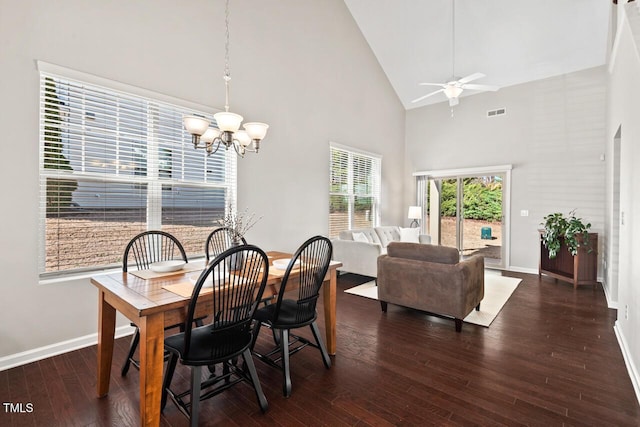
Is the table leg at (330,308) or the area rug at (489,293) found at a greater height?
the table leg at (330,308)

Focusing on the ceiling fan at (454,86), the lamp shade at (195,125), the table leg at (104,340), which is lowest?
the table leg at (104,340)

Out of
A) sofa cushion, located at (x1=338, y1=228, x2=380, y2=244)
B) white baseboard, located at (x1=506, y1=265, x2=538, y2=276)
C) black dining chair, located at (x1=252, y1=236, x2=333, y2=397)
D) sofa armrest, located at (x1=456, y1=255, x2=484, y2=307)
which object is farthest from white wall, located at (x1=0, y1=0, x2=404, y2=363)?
white baseboard, located at (x1=506, y1=265, x2=538, y2=276)

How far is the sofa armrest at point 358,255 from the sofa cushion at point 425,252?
4.23ft

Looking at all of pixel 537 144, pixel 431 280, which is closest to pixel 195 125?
pixel 431 280

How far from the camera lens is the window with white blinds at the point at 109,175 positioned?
2803 millimetres

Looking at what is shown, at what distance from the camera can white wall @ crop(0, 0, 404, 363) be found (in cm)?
259

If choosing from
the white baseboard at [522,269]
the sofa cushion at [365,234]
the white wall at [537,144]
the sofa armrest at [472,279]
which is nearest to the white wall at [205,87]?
the sofa cushion at [365,234]

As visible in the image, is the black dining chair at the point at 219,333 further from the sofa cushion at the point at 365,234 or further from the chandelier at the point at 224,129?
the sofa cushion at the point at 365,234

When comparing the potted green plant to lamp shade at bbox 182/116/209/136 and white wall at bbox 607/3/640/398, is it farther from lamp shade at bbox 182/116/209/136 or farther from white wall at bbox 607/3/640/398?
lamp shade at bbox 182/116/209/136

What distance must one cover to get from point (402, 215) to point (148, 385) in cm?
703

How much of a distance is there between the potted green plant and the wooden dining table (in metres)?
4.89

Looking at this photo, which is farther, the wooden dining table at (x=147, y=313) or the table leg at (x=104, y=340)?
the table leg at (x=104, y=340)

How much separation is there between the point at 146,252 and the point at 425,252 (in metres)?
2.89

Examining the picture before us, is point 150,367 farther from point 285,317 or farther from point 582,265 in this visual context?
point 582,265
